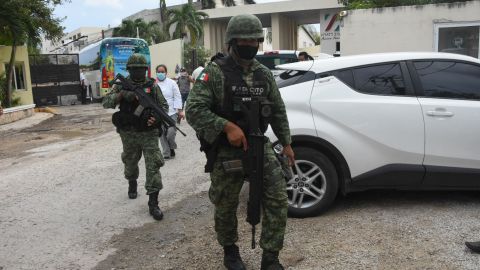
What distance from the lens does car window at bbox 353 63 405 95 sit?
4.62m

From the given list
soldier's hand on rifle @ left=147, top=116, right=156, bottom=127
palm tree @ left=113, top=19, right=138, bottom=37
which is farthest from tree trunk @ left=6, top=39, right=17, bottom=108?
palm tree @ left=113, top=19, right=138, bottom=37

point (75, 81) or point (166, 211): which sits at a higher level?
point (75, 81)

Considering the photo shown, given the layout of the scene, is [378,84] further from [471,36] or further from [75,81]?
[75,81]

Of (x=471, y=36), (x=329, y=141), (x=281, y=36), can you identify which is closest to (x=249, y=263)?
(x=329, y=141)

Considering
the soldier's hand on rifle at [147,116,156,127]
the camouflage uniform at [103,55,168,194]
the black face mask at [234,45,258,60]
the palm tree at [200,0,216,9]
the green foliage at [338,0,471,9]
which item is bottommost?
the camouflage uniform at [103,55,168,194]

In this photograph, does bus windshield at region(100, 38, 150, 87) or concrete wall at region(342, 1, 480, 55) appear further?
bus windshield at region(100, 38, 150, 87)

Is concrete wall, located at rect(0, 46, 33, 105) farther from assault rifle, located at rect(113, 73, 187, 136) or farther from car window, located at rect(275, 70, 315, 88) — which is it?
car window, located at rect(275, 70, 315, 88)

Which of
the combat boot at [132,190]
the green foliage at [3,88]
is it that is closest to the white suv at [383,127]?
the combat boot at [132,190]

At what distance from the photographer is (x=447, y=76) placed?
15.3ft

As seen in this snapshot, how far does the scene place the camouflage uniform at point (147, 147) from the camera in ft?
16.8

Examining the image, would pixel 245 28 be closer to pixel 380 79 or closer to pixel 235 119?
pixel 235 119

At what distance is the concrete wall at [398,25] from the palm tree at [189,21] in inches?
923

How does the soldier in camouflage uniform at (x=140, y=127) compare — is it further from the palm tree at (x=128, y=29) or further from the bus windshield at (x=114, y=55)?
the palm tree at (x=128, y=29)

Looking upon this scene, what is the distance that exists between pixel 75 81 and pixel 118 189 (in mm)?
18029
